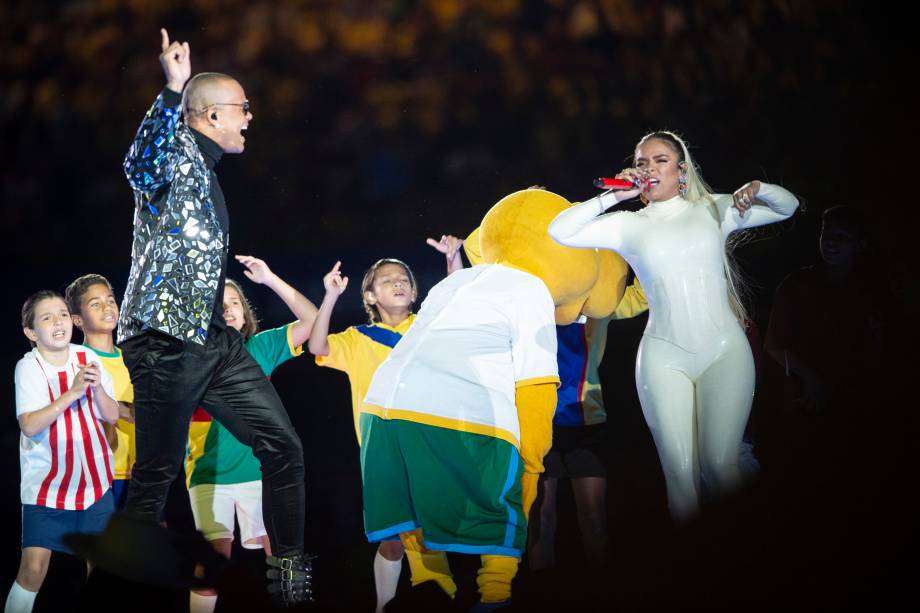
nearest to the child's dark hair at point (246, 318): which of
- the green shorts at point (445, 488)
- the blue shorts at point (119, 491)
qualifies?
the blue shorts at point (119, 491)

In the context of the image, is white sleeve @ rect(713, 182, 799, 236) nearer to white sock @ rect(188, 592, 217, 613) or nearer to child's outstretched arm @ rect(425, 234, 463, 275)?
child's outstretched arm @ rect(425, 234, 463, 275)

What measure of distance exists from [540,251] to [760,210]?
0.66m

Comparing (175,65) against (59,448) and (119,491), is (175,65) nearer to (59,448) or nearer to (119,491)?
(59,448)

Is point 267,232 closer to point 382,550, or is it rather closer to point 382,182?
point 382,182

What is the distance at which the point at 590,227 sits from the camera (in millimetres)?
2689

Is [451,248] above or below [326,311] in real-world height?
above

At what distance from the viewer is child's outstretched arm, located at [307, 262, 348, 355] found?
2.92m

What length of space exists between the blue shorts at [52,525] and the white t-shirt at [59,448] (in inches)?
0.9

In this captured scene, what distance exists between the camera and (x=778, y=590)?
143 centimetres

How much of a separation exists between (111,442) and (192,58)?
148cm

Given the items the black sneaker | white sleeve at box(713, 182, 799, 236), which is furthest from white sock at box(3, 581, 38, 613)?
white sleeve at box(713, 182, 799, 236)

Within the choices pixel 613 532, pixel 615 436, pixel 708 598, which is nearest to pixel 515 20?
pixel 615 436

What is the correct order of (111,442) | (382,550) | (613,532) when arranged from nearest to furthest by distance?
(382,550) < (111,442) < (613,532)

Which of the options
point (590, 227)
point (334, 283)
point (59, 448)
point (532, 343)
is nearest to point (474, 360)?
point (532, 343)
